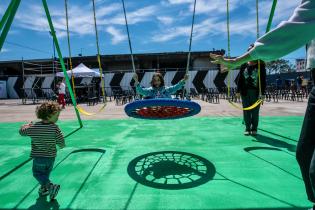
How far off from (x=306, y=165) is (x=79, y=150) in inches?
162

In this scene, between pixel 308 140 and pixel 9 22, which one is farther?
pixel 9 22

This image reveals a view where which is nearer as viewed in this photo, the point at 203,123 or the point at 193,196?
the point at 193,196

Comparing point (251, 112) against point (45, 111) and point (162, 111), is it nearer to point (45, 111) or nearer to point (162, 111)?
point (162, 111)

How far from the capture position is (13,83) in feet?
100

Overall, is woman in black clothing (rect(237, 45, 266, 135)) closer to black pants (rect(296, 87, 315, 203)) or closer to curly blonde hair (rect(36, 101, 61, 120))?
black pants (rect(296, 87, 315, 203))

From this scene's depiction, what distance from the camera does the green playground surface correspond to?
10.5ft

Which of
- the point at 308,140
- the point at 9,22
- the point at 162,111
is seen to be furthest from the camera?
the point at 162,111

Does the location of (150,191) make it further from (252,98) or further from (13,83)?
(13,83)

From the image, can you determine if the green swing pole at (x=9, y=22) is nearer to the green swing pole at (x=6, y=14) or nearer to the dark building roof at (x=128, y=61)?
the green swing pole at (x=6, y=14)

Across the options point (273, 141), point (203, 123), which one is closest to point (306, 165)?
point (273, 141)

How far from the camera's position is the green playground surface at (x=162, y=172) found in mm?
3205

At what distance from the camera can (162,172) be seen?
4.19m

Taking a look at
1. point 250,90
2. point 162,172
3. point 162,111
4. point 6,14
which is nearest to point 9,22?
point 6,14

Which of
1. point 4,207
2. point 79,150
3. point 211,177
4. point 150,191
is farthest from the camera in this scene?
point 79,150
